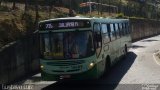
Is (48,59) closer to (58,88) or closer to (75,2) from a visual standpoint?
(58,88)

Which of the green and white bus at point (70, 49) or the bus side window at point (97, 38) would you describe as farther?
the bus side window at point (97, 38)

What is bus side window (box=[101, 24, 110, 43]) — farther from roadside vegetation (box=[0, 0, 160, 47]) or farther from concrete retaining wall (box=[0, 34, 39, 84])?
roadside vegetation (box=[0, 0, 160, 47])

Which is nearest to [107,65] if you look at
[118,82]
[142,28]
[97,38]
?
[118,82]

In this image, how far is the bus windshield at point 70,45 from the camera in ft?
49.6

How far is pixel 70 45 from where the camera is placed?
15.2m

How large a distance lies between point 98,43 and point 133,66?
6392 mm

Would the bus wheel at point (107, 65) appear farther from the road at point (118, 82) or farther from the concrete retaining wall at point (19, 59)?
the concrete retaining wall at point (19, 59)

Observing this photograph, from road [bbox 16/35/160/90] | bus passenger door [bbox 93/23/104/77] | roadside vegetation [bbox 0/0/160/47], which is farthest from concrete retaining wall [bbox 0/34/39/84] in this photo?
bus passenger door [bbox 93/23/104/77]

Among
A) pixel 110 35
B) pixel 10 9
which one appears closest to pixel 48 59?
pixel 110 35

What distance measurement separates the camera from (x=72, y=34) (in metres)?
15.3

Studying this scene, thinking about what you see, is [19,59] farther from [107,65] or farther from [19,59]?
[107,65]

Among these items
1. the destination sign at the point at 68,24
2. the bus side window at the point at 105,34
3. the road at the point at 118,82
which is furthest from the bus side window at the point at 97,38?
the road at the point at 118,82

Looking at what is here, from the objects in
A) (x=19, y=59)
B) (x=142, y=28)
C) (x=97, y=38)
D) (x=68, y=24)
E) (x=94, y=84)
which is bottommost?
(x=142, y=28)

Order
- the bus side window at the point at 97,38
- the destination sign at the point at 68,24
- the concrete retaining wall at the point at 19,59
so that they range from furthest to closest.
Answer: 1. the concrete retaining wall at the point at 19,59
2. the bus side window at the point at 97,38
3. the destination sign at the point at 68,24
